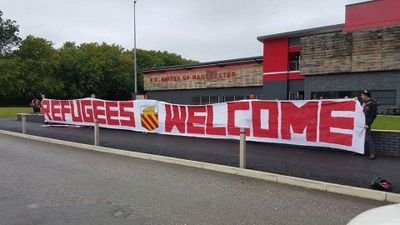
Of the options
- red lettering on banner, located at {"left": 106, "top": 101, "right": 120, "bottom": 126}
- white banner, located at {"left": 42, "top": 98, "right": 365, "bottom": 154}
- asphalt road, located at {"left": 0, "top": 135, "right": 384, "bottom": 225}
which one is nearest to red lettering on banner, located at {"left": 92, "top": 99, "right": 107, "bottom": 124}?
white banner, located at {"left": 42, "top": 98, "right": 365, "bottom": 154}

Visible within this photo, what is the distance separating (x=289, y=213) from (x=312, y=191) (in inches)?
67.5

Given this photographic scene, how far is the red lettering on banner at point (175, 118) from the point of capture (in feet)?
51.0

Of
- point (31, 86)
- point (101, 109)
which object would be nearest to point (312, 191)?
point (101, 109)

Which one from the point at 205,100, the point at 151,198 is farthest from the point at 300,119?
the point at 205,100

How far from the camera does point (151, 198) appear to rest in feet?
22.8

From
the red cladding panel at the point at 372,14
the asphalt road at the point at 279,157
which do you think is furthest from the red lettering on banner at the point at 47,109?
the red cladding panel at the point at 372,14

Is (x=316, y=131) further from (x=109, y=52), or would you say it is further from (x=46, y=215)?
(x=109, y=52)

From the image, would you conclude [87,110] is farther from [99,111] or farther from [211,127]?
[211,127]

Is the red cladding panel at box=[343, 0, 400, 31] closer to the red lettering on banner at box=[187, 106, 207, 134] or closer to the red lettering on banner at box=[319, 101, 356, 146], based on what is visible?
the red lettering on banner at box=[187, 106, 207, 134]

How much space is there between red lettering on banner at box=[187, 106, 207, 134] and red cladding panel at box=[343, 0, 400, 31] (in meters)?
26.0

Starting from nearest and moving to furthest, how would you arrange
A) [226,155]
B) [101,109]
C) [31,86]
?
1. [226,155]
2. [101,109]
3. [31,86]

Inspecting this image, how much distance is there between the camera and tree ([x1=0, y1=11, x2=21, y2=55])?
8338 centimetres

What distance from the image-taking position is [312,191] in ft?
25.0

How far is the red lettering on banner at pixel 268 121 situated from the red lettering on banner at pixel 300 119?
0.88 ft
